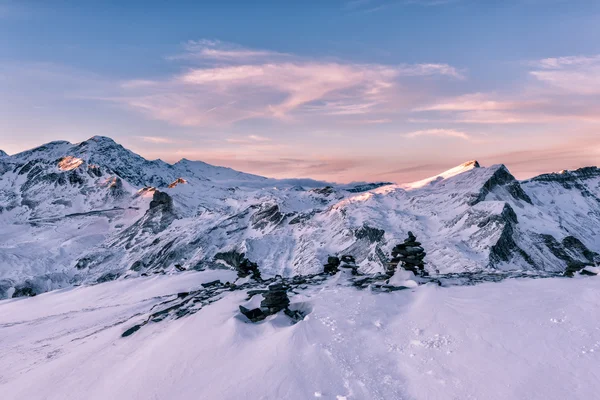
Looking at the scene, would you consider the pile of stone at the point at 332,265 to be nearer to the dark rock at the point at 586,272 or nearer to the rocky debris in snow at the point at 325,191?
the dark rock at the point at 586,272

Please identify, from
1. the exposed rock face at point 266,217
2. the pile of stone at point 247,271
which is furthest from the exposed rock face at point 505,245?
the exposed rock face at point 266,217

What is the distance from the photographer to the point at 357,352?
486 inches

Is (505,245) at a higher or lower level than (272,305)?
lower

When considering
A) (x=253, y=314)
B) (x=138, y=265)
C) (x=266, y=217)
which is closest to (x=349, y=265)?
(x=253, y=314)

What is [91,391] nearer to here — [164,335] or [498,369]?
[164,335]

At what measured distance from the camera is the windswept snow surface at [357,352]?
10367mm

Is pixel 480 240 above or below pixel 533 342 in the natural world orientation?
below

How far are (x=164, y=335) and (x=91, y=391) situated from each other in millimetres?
3448

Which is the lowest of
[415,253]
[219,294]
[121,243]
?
[121,243]

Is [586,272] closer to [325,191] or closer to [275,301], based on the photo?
[275,301]

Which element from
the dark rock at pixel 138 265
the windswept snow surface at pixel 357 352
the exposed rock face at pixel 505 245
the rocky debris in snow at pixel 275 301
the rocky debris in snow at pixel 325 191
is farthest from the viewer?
the rocky debris in snow at pixel 325 191

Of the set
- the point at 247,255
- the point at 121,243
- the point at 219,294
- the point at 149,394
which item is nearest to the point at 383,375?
the point at 149,394

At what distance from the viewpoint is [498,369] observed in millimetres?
10641

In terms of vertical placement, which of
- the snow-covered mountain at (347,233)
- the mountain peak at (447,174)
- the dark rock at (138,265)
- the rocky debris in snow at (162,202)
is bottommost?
the dark rock at (138,265)
